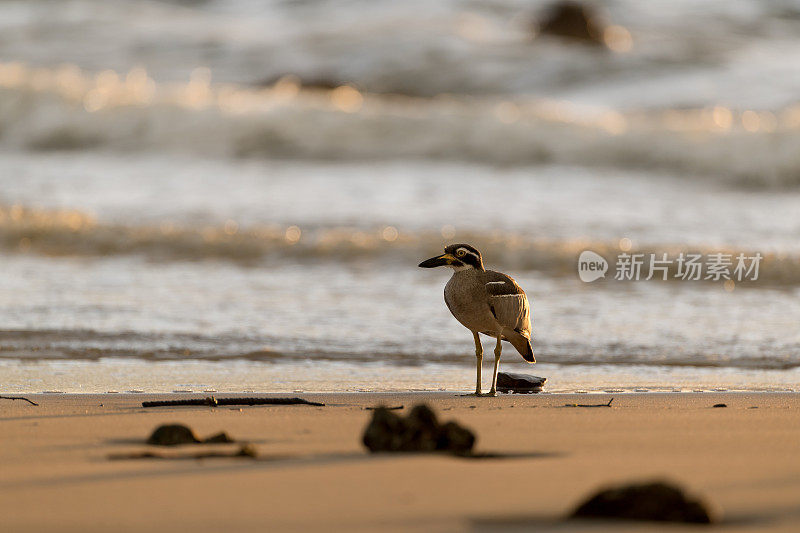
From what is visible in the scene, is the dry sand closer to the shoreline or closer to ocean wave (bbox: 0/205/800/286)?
the shoreline

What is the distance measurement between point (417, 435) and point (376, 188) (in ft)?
35.5

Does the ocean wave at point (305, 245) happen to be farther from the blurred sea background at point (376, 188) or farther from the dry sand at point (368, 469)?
the dry sand at point (368, 469)

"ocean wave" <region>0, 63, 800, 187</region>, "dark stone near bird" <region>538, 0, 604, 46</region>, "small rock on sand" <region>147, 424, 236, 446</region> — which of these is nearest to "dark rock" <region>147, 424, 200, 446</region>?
"small rock on sand" <region>147, 424, 236, 446</region>

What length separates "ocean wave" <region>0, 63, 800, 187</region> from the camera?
16359mm

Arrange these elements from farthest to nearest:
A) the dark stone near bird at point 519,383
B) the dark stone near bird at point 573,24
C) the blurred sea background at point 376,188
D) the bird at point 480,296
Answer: the dark stone near bird at point 573,24, the blurred sea background at point 376,188, the dark stone near bird at point 519,383, the bird at point 480,296

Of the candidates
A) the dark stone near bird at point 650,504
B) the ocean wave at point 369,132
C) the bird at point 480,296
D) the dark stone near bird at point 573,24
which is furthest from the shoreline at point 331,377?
the dark stone near bird at point 573,24

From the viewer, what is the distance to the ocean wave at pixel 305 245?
8.58m

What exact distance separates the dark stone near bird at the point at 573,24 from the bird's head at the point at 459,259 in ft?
80.0

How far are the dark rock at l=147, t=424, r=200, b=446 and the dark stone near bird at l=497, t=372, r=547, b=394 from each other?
184 cm

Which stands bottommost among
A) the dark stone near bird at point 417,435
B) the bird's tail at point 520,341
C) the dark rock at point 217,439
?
the dark rock at point 217,439

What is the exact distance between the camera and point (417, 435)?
9.90ft

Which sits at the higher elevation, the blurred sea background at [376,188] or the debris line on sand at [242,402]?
the blurred sea background at [376,188]

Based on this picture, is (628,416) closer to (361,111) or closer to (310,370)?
(310,370)

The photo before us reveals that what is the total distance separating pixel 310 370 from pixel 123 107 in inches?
581
